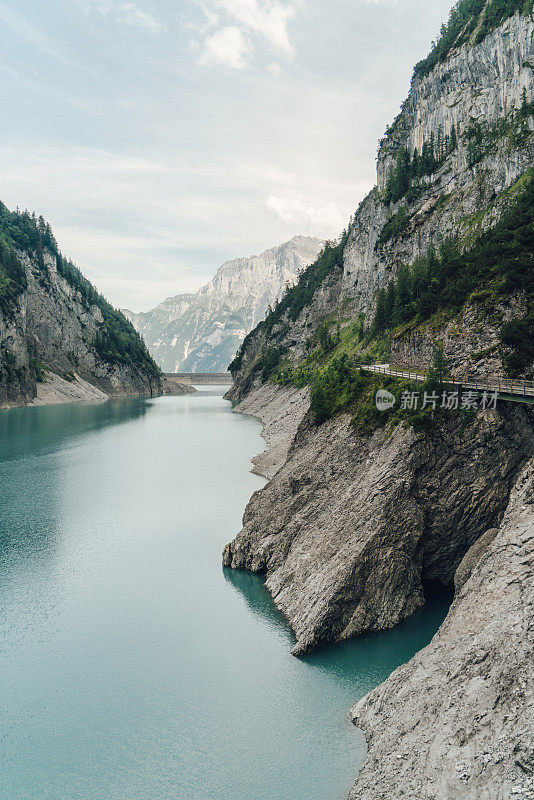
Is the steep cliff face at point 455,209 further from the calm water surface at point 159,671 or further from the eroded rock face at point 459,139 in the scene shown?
the calm water surface at point 159,671

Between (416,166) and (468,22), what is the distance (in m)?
34.2

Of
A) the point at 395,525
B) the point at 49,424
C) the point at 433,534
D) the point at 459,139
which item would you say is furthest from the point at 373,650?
the point at 49,424

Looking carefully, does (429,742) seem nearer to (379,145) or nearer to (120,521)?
(120,521)

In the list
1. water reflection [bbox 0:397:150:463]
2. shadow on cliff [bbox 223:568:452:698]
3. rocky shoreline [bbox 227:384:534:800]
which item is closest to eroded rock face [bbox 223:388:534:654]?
rocky shoreline [bbox 227:384:534:800]

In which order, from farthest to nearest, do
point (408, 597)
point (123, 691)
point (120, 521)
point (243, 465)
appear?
point (243, 465)
point (120, 521)
point (408, 597)
point (123, 691)

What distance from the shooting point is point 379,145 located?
549 feet

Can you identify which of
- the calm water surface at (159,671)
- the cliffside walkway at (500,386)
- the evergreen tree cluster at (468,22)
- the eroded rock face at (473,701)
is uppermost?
the evergreen tree cluster at (468,22)

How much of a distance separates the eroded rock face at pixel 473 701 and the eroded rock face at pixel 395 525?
722cm

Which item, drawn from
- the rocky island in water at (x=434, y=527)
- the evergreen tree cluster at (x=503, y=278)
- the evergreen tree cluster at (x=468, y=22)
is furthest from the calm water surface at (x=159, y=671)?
the evergreen tree cluster at (x=468, y=22)

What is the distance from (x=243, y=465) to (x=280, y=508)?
44.8m

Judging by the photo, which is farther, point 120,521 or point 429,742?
point 120,521

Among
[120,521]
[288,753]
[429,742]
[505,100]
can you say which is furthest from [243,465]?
[505,100]

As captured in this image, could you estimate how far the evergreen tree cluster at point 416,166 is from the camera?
418 ft

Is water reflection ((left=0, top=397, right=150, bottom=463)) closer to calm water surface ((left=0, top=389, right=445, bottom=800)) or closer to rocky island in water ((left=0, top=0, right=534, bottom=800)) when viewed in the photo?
calm water surface ((left=0, top=389, right=445, bottom=800))
